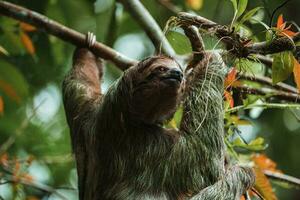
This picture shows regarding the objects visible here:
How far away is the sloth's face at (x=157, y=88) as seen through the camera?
672 centimetres

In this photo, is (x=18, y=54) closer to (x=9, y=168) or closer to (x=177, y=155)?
(x=9, y=168)

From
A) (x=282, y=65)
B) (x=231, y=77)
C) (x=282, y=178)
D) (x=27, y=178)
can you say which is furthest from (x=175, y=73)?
(x=27, y=178)

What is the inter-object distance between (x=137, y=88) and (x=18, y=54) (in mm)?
3673

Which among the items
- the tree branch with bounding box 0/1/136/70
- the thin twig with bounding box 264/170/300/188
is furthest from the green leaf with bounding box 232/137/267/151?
the tree branch with bounding box 0/1/136/70

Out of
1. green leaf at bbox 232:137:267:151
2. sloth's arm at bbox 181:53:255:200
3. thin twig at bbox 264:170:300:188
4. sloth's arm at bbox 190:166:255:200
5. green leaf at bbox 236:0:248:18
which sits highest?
green leaf at bbox 236:0:248:18

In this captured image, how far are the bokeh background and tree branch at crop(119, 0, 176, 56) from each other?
0.16 metres

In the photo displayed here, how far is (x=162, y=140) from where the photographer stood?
Result: 23.8 feet

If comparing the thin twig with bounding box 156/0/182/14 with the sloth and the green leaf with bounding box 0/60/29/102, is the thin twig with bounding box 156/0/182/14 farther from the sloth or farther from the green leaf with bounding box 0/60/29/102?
the sloth

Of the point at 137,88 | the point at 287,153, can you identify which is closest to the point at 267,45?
the point at 137,88

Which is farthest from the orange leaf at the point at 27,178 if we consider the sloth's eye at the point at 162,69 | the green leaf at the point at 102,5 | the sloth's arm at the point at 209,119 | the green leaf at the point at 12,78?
the sloth's eye at the point at 162,69

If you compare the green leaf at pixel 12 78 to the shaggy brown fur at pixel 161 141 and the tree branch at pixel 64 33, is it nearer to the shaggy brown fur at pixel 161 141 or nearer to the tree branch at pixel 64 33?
the tree branch at pixel 64 33

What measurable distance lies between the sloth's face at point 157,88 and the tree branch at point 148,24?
938mm

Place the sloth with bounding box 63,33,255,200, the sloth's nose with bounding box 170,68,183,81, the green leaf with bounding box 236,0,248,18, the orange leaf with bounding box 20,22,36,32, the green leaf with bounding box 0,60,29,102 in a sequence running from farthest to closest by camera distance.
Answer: the green leaf with bounding box 0,60,29,102 < the orange leaf with bounding box 20,22,36,32 < the sloth with bounding box 63,33,255,200 < the sloth's nose with bounding box 170,68,183,81 < the green leaf with bounding box 236,0,248,18

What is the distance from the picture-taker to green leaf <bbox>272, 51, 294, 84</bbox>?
6105 mm
